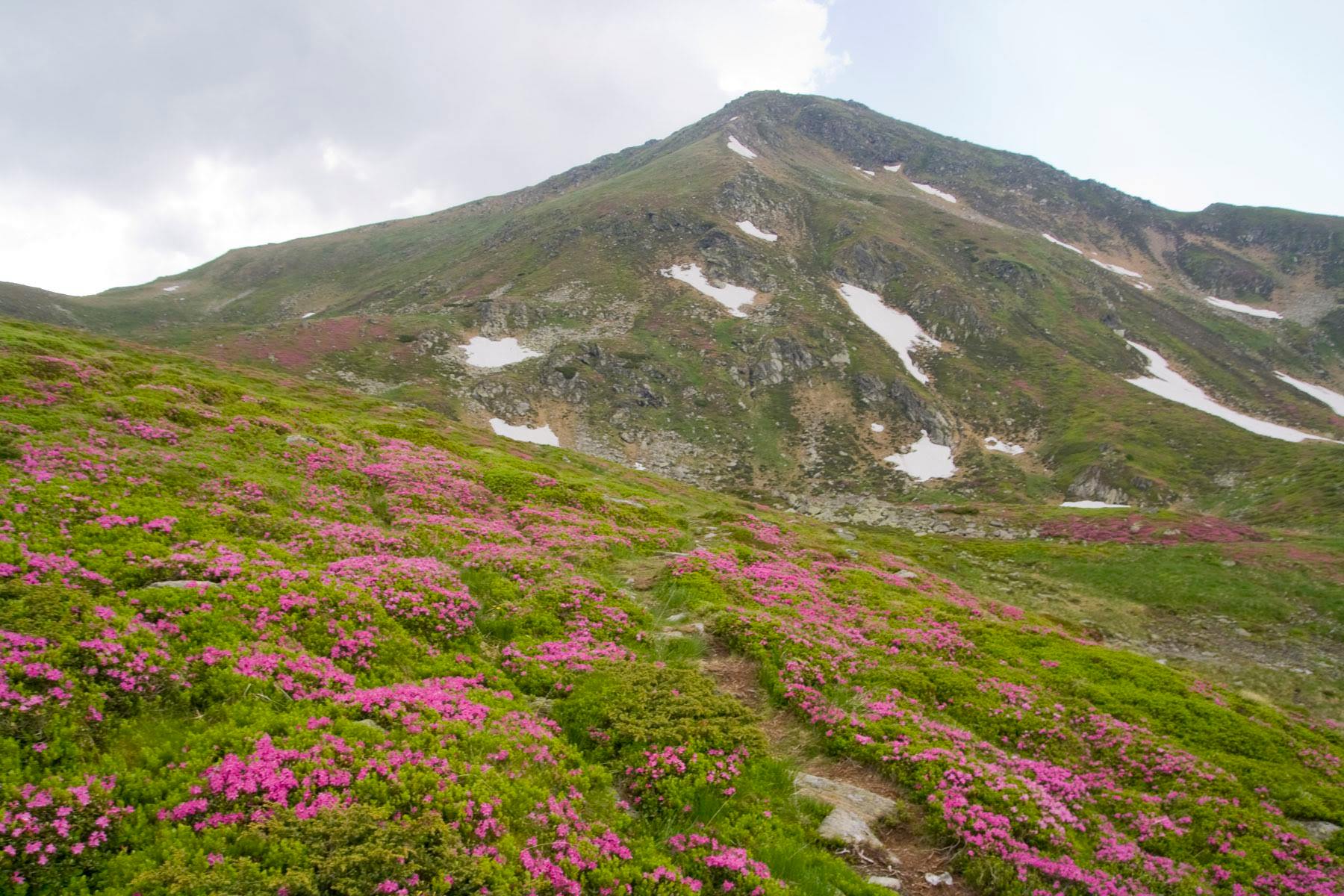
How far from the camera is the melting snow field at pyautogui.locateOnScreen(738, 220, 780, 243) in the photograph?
14425 centimetres

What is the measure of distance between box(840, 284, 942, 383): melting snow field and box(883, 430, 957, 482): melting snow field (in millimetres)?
20317

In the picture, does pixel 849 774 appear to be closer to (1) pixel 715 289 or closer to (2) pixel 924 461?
(2) pixel 924 461

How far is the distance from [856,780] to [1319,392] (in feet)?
611

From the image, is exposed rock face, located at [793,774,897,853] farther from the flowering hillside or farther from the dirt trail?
the flowering hillside

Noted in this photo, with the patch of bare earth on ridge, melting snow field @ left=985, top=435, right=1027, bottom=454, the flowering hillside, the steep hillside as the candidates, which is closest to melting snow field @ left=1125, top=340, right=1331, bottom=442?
the steep hillside

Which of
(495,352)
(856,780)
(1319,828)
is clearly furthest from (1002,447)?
(856,780)

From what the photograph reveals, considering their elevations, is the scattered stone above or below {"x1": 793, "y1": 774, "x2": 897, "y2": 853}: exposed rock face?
below

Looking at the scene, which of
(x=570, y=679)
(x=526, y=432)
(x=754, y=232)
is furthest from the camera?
(x=754, y=232)

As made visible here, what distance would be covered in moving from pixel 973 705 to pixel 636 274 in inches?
4723

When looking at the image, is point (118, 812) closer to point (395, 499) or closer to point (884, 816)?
point (884, 816)

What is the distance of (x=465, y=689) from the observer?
35.2 feet

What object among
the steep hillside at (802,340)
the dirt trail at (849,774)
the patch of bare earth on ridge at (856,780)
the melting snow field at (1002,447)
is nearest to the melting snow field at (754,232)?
the steep hillside at (802,340)

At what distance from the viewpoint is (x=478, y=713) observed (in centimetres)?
986

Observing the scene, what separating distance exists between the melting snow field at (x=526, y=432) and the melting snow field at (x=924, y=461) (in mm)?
49894
